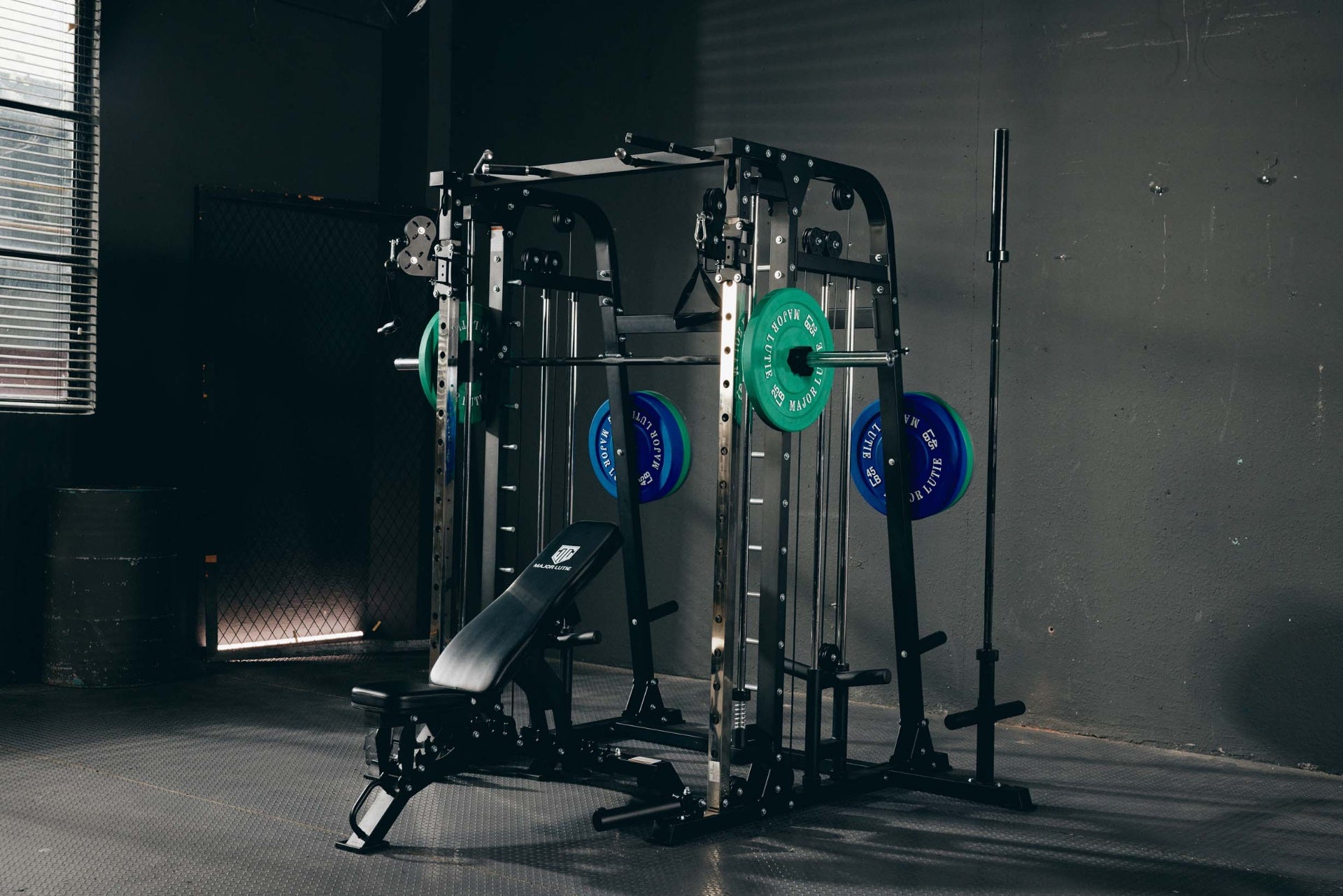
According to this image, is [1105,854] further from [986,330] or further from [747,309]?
[986,330]

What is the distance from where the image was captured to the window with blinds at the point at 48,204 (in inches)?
215

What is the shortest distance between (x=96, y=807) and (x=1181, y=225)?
388cm

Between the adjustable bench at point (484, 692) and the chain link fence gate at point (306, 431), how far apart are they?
2.28 m

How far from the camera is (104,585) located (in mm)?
5387

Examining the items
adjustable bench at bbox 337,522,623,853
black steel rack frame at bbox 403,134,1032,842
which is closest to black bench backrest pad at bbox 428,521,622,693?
adjustable bench at bbox 337,522,623,853

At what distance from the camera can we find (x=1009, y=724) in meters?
5.03

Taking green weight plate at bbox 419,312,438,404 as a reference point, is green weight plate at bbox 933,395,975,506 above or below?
below

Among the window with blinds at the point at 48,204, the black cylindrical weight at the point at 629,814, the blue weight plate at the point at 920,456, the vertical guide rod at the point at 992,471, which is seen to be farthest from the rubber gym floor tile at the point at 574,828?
the window with blinds at the point at 48,204

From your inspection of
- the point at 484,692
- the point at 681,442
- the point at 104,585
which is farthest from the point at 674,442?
the point at 104,585

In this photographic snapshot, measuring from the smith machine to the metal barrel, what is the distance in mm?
1629

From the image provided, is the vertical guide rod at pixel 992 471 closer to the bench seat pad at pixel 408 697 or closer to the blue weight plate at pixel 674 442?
the blue weight plate at pixel 674 442

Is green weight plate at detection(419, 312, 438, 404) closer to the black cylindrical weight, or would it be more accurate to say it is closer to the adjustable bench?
the adjustable bench

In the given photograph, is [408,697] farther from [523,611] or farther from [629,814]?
[629,814]

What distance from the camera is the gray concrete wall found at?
439 cm
